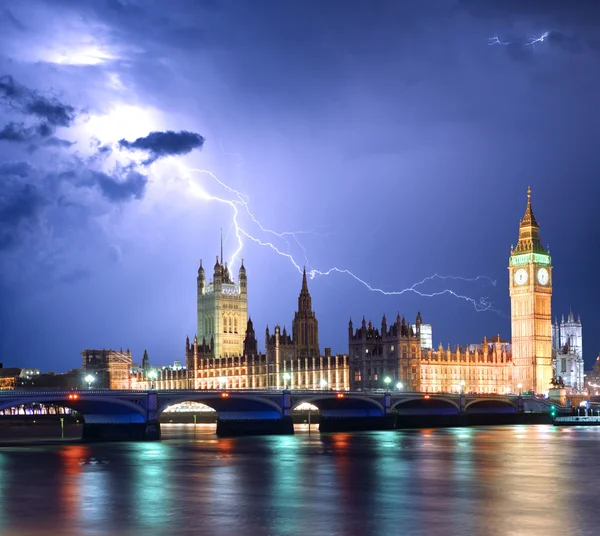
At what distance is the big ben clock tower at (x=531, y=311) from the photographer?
169375mm

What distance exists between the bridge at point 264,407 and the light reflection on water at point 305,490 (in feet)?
45.6

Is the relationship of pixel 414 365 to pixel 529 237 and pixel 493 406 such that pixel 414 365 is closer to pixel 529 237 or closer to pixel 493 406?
pixel 493 406

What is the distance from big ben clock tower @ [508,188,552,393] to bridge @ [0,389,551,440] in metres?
21.3

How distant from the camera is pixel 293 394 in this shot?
372 ft

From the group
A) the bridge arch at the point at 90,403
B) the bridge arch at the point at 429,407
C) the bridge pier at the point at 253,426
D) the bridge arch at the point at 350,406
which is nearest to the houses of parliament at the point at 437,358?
the bridge arch at the point at 429,407

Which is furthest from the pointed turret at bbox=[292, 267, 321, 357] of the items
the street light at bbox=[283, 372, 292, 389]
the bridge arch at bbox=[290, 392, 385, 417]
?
the bridge arch at bbox=[290, 392, 385, 417]

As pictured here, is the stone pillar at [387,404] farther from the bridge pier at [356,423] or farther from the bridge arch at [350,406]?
the bridge pier at [356,423]

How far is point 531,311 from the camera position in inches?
6722

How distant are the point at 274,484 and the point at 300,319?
452 feet

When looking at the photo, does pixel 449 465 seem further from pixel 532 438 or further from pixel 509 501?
pixel 532 438

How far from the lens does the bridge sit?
321ft

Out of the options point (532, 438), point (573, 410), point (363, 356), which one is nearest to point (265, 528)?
point (532, 438)

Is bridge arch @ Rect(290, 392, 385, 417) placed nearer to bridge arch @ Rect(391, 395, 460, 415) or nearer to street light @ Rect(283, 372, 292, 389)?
bridge arch @ Rect(391, 395, 460, 415)

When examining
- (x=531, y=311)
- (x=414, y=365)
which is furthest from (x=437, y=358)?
(x=531, y=311)
